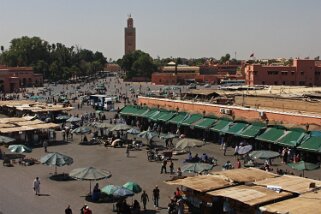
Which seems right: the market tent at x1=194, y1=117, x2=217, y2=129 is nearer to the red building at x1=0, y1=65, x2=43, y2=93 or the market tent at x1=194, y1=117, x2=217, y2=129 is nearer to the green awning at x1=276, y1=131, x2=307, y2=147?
the green awning at x1=276, y1=131, x2=307, y2=147

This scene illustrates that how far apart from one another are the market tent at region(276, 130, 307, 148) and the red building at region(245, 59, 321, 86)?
1877 inches

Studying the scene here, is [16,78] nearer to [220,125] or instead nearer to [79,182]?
[220,125]

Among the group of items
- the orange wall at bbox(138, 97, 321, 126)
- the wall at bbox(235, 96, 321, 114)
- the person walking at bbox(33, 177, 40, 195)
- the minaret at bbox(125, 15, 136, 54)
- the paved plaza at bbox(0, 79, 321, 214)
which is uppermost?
the minaret at bbox(125, 15, 136, 54)

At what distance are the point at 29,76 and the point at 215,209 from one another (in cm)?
8916

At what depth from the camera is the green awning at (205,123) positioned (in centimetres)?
3054

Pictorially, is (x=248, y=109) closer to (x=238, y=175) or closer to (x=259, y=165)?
Result: (x=259, y=165)

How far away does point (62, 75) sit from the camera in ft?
365

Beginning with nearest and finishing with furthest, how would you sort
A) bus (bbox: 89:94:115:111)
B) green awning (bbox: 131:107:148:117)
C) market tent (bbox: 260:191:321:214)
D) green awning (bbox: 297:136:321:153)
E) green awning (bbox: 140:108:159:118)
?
market tent (bbox: 260:191:321:214)
green awning (bbox: 297:136:321:153)
green awning (bbox: 140:108:159:118)
green awning (bbox: 131:107:148:117)
bus (bbox: 89:94:115:111)

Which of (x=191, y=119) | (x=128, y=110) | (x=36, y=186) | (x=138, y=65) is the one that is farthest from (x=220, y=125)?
(x=138, y=65)

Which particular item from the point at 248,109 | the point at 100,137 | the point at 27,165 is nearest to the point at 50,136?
the point at 100,137

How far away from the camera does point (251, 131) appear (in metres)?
27.5

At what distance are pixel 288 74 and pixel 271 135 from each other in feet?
161

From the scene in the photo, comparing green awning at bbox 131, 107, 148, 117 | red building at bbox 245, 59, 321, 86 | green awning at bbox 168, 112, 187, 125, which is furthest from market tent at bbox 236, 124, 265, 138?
red building at bbox 245, 59, 321, 86

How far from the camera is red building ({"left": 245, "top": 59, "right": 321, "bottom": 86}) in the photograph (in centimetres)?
7231
